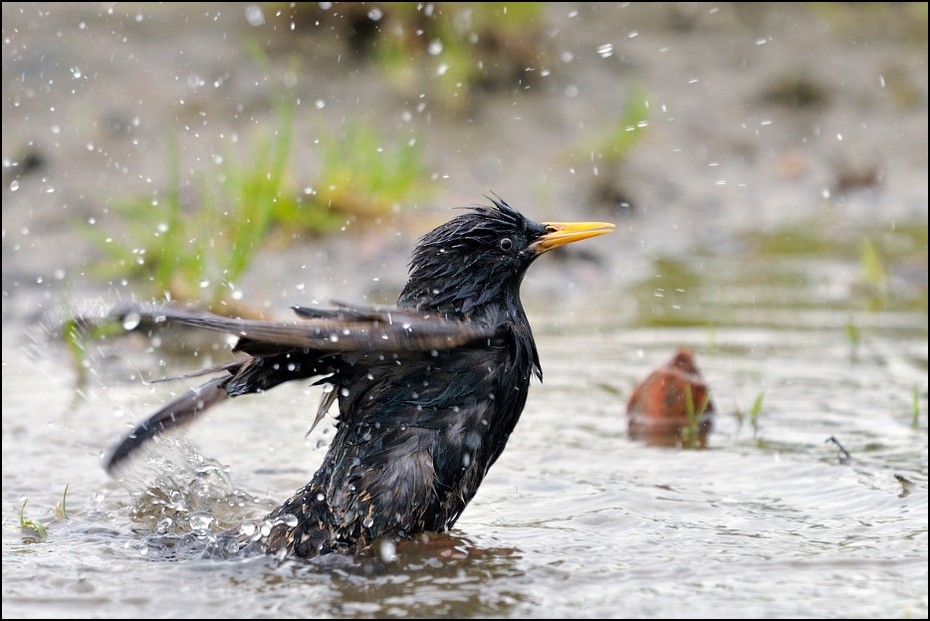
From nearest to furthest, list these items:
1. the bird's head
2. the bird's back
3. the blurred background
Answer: the blurred background
the bird's back
the bird's head

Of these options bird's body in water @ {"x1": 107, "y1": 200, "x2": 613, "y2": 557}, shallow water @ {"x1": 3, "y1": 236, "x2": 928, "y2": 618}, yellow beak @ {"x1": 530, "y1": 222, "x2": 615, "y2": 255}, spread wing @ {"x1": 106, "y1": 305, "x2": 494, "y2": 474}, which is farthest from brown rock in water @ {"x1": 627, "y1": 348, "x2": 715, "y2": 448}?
spread wing @ {"x1": 106, "y1": 305, "x2": 494, "y2": 474}

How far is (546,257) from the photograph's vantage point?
844cm

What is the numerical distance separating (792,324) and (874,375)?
1.20 metres

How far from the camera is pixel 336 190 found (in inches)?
330

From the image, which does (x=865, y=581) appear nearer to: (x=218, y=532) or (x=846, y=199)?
(x=218, y=532)

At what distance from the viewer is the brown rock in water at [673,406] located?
5.29 meters

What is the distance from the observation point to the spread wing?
11.7ft

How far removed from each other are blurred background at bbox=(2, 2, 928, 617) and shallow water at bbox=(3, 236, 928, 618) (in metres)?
0.02

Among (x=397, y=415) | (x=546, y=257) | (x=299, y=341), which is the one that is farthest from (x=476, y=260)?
(x=546, y=257)

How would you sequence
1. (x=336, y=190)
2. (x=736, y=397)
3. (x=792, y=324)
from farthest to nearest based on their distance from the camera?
(x=336, y=190), (x=792, y=324), (x=736, y=397)

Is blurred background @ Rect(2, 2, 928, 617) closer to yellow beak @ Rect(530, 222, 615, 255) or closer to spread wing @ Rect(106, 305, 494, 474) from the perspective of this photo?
spread wing @ Rect(106, 305, 494, 474)

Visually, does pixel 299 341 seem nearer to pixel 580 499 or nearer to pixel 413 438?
pixel 413 438

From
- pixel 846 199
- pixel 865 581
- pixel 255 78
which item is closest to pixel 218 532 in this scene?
pixel 865 581

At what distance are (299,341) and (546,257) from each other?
4992mm
